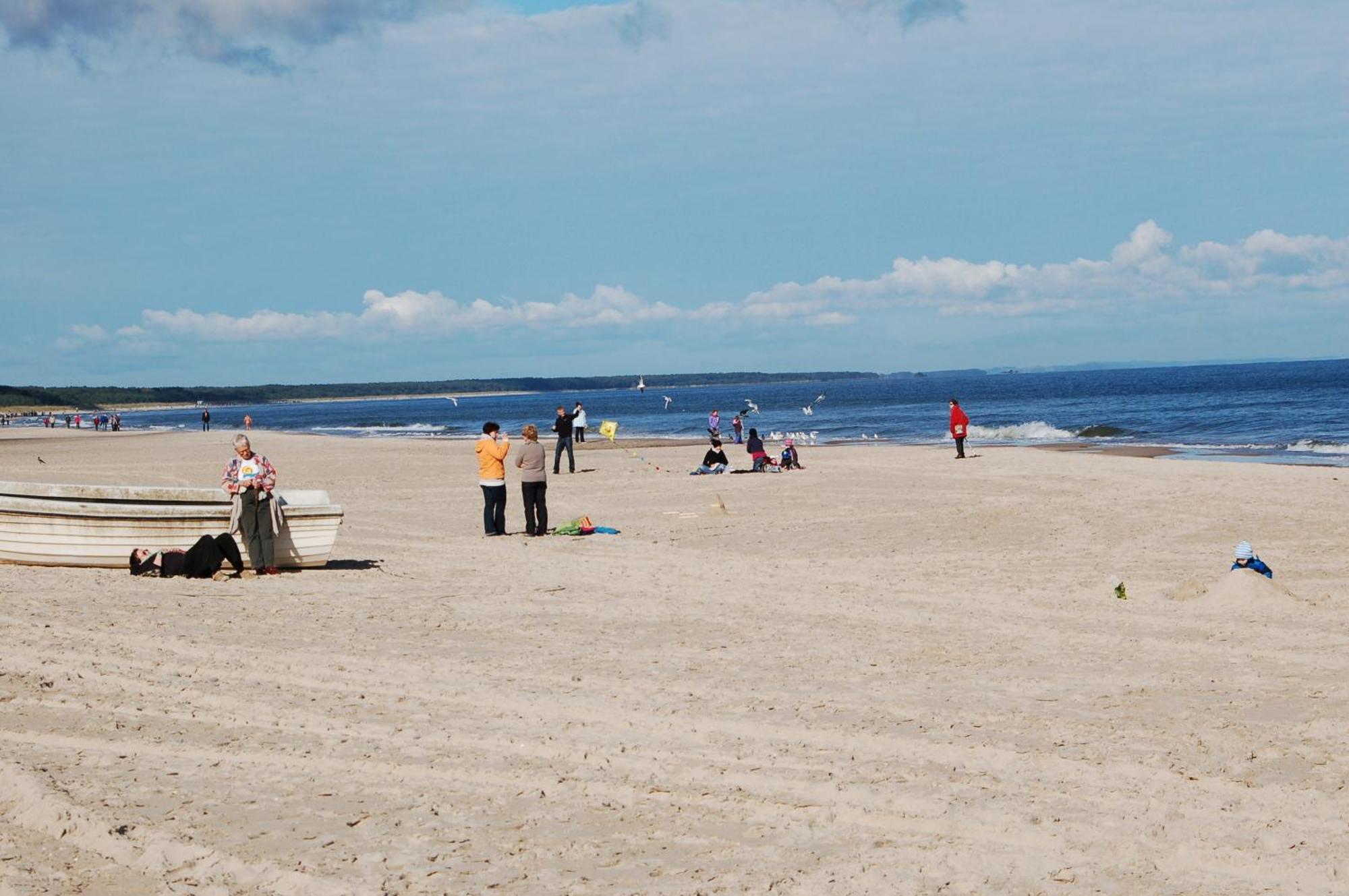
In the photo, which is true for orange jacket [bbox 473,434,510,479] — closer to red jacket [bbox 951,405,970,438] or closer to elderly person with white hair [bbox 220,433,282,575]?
elderly person with white hair [bbox 220,433,282,575]

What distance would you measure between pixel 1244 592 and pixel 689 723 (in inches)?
225

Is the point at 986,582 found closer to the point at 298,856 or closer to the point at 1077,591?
the point at 1077,591

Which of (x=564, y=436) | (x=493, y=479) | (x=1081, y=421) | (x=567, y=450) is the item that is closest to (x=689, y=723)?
(x=493, y=479)

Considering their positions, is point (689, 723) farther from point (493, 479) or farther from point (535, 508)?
point (535, 508)

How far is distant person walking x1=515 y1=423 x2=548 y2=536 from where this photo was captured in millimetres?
16078

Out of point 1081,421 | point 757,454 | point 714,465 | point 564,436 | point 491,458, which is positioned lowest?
point 1081,421

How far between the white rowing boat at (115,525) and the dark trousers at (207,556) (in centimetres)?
25

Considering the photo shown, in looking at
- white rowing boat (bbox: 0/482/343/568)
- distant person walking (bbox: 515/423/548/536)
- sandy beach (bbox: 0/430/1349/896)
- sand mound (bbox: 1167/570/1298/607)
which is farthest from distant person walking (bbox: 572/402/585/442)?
sand mound (bbox: 1167/570/1298/607)

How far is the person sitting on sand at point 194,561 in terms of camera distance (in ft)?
40.5

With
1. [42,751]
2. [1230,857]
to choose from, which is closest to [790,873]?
[1230,857]

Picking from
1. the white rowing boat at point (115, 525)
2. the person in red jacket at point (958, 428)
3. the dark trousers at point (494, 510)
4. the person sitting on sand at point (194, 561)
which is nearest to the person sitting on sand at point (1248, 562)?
the white rowing boat at point (115, 525)

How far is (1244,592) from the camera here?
34.7 ft

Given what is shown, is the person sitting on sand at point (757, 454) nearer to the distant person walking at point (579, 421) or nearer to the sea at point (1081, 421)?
the distant person walking at point (579, 421)

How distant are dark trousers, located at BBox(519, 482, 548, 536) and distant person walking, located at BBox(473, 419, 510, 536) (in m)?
0.29
